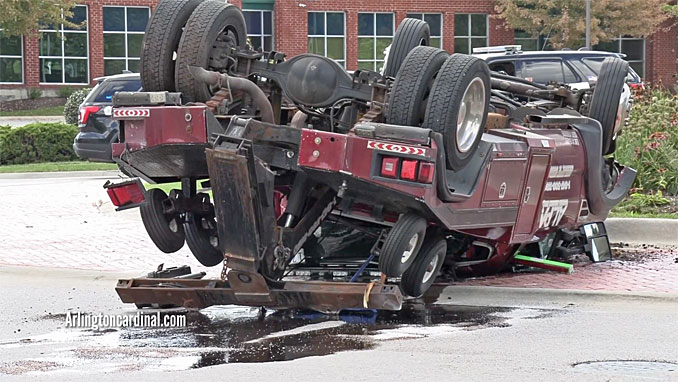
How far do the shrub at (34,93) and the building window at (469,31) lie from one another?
654 inches

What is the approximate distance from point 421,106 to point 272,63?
1.33 metres

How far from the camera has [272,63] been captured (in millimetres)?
9156

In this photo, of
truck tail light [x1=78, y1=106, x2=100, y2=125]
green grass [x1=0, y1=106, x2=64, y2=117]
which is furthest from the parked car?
green grass [x1=0, y1=106, x2=64, y2=117]

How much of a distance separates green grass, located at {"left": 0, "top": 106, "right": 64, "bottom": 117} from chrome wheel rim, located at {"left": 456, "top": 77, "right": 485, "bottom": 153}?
3705 cm

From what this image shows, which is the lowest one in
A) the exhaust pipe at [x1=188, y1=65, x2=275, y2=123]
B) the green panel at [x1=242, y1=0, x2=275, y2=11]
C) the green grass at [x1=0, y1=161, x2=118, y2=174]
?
the green grass at [x1=0, y1=161, x2=118, y2=174]

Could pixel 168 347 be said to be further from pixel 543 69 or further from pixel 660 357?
pixel 543 69

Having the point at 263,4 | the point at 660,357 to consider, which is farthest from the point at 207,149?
the point at 263,4

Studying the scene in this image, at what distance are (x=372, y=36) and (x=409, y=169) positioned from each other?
42.5 m

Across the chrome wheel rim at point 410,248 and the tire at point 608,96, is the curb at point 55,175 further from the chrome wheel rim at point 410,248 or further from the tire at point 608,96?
the chrome wheel rim at point 410,248

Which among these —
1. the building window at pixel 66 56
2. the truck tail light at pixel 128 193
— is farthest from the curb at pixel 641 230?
the building window at pixel 66 56

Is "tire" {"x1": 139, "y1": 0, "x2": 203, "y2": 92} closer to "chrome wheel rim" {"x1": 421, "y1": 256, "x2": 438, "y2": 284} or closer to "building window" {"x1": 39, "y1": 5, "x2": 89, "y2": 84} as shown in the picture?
"chrome wheel rim" {"x1": 421, "y1": 256, "x2": 438, "y2": 284}

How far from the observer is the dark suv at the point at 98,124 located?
2167 cm

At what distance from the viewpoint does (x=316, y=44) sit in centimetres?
4978

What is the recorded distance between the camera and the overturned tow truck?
805 cm
